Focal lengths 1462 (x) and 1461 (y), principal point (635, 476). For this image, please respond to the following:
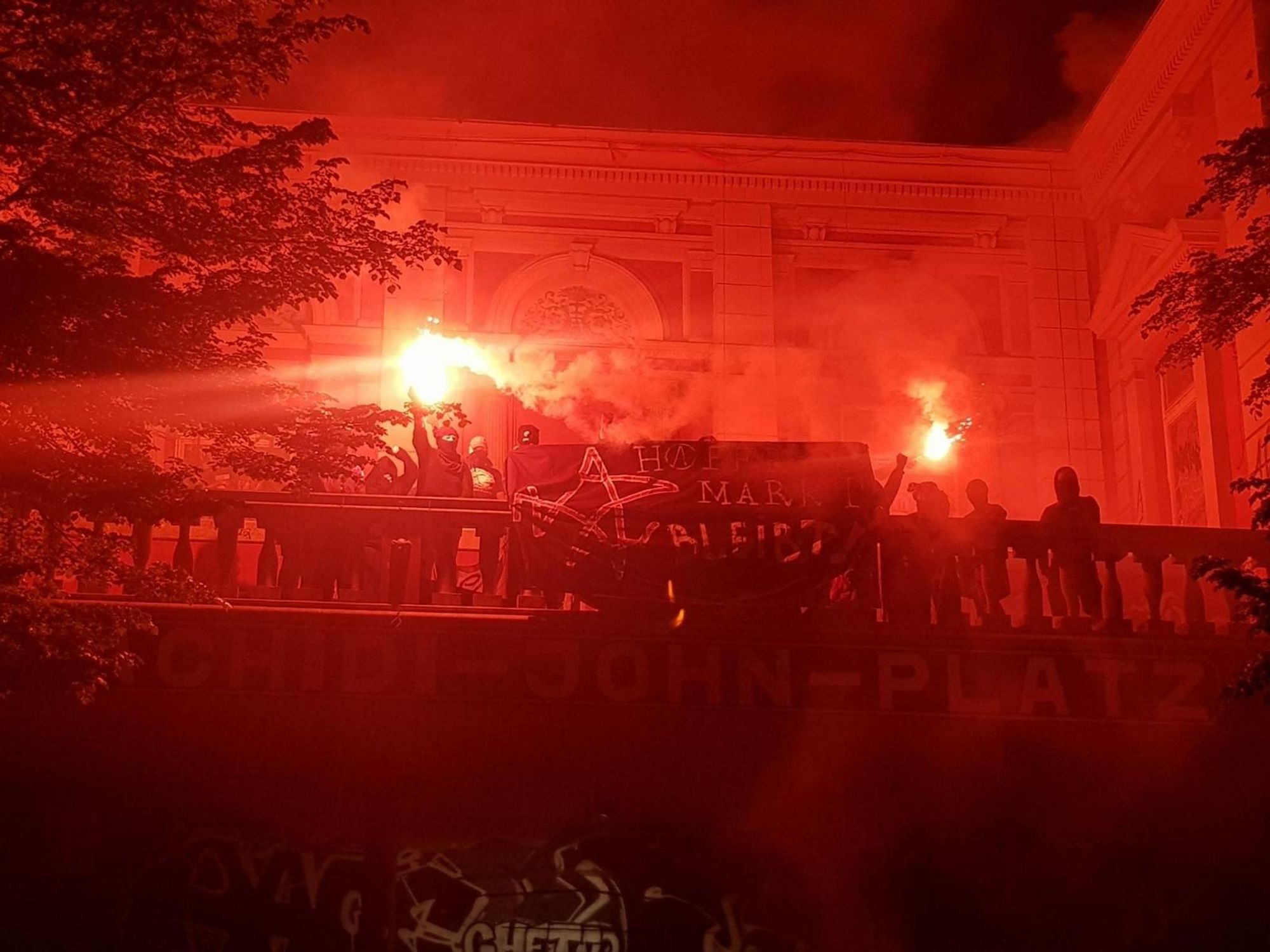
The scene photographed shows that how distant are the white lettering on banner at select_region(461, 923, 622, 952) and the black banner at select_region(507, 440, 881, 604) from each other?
7.18ft

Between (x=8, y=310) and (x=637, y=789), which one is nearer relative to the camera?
(x=8, y=310)

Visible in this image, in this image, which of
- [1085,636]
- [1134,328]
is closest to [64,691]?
[1085,636]

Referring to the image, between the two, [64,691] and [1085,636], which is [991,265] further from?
[64,691]

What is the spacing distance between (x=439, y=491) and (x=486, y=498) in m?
0.41

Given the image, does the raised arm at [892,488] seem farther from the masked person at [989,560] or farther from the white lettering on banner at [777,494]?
the white lettering on banner at [777,494]

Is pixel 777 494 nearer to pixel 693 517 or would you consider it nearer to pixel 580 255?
pixel 693 517

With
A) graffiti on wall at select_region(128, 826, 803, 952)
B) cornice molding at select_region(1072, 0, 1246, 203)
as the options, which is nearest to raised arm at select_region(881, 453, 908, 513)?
graffiti on wall at select_region(128, 826, 803, 952)

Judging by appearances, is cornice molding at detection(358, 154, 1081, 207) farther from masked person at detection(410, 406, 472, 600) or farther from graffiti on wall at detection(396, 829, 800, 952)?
graffiti on wall at detection(396, 829, 800, 952)

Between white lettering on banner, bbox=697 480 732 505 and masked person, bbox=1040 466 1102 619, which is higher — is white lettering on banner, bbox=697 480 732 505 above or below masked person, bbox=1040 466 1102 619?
above

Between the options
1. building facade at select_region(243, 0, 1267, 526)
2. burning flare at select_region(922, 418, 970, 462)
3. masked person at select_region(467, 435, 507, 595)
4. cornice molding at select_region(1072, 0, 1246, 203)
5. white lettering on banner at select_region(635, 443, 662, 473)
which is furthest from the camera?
burning flare at select_region(922, 418, 970, 462)

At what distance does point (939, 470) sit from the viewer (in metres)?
18.4

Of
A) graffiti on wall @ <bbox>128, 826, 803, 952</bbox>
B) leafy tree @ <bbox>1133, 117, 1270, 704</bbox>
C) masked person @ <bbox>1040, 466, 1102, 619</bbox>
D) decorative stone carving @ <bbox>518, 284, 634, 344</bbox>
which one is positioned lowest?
graffiti on wall @ <bbox>128, 826, 803, 952</bbox>

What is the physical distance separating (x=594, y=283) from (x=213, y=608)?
9894mm

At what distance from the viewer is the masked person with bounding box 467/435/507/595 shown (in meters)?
10.2
